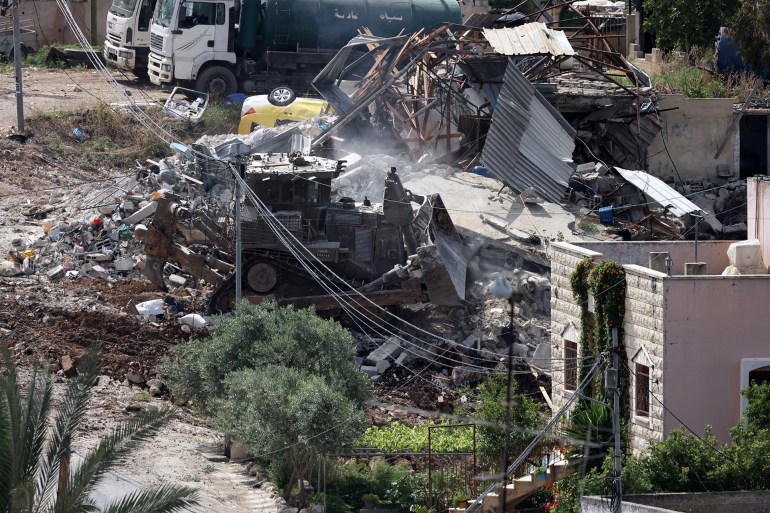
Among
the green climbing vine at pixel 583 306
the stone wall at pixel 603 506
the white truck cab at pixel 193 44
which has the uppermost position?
the white truck cab at pixel 193 44

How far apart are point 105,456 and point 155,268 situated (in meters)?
13.9

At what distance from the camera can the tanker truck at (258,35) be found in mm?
39156

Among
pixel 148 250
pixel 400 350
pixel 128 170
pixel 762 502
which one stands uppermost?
pixel 128 170

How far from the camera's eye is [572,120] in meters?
34.5

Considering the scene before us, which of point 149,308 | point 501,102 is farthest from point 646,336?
point 501,102

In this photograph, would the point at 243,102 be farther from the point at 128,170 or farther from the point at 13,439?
the point at 13,439


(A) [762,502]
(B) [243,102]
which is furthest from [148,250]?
(A) [762,502]

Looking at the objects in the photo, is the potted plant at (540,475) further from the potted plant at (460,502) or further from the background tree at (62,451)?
the background tree at (62,451)

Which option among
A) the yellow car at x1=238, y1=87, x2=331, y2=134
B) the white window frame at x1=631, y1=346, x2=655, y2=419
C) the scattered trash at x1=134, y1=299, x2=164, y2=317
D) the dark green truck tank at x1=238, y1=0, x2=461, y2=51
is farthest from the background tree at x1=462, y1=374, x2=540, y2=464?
the dark green truck tank at x1=238, y1=0, x2=461, y2=51

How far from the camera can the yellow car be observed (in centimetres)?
3562

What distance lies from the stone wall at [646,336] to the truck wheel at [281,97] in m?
16.4

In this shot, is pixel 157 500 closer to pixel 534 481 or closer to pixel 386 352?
pixel 534 481

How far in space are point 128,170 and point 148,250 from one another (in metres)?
7.89

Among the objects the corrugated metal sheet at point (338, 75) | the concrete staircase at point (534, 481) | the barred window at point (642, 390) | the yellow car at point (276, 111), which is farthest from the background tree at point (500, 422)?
the yellow car at point (276, 111)
